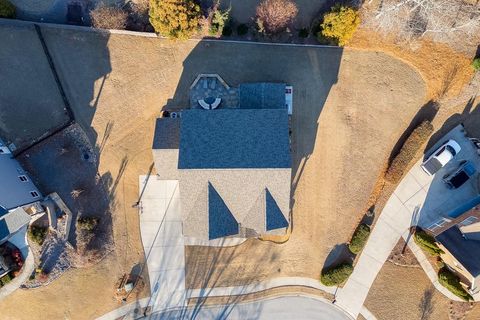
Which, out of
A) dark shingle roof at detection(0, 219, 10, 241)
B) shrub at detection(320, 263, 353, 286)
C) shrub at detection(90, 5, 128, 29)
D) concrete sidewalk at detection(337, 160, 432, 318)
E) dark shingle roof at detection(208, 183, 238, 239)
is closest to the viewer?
dark shingle roof at detection(208, 183, 238, 239)

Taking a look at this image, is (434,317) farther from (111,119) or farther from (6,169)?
(6,169)

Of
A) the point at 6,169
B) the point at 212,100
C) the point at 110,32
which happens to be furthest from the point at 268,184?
the point at 6,169

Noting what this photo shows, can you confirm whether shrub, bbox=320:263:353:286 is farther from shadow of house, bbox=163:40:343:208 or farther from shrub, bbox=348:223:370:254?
shadow of house, bbox=163:40:343:208

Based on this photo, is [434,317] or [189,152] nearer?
[189,152]

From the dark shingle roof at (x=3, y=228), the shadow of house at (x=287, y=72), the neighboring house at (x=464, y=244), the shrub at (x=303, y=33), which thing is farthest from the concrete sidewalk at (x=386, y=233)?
the dark shingle roof at (x=3, y=228)

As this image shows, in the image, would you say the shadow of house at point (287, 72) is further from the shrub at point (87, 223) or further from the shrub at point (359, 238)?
the shrub at point (87, 223)

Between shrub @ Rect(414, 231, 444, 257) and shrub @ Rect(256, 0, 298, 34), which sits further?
shrub @ Rect(414, 231, 444, 257)

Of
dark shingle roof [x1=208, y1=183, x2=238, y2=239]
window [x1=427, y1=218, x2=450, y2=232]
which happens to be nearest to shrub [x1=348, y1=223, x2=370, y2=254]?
window [x1=427, y1=218, x2=450, y2=232]
